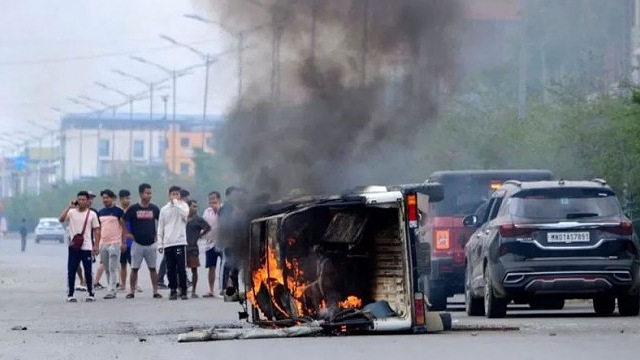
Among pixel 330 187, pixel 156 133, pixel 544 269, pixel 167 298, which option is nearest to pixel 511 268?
pixel 544 269

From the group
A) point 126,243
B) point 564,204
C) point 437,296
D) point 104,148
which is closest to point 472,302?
point 437,296

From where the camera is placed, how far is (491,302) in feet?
71.2

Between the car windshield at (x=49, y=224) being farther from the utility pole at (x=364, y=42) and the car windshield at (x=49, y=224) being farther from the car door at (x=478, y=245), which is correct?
the utility pole at (x=364, y=42)

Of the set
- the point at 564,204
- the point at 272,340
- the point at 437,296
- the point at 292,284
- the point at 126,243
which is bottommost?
the point at 272,340

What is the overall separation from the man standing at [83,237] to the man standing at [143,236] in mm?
951

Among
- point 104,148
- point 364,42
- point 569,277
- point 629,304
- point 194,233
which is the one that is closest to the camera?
point 569,277

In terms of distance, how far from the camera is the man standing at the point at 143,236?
30109mm

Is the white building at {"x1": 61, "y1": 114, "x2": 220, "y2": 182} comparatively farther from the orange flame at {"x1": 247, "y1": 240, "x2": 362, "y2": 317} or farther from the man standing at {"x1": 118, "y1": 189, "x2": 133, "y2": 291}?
the orange flame at {"x1": 247, "y1": 240, "x2": 362, "y2": 317}

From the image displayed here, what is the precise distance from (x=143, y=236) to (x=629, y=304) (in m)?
10.8

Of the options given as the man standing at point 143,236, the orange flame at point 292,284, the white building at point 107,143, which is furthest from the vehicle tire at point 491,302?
the white building at point 107,143

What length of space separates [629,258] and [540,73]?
133 ft

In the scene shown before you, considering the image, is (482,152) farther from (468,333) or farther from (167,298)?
(468,333)

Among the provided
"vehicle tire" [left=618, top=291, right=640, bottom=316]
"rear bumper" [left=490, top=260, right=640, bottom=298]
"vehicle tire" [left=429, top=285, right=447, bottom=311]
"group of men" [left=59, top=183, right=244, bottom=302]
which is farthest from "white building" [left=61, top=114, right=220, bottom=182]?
"rear bumper" [left=490, top=260, right=640, bottom=298]

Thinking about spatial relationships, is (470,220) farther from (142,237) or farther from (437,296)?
(142,237)
